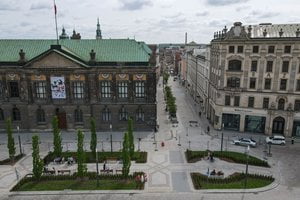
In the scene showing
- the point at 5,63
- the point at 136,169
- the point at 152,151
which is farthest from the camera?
the point at 5,63

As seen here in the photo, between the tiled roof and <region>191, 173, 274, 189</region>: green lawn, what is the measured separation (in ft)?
106

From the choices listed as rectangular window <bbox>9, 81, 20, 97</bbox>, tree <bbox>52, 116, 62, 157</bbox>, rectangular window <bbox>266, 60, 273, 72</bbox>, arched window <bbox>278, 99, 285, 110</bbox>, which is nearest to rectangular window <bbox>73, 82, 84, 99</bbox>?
rectangular window <bbox>9, 81, 20, 97</bbox>

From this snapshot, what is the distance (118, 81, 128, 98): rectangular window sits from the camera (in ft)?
210

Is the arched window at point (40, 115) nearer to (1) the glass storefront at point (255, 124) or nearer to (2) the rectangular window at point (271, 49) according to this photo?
(1) the glass storefront at point (255, 124)

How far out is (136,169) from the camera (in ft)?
149

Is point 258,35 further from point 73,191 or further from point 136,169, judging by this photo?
point 73,191

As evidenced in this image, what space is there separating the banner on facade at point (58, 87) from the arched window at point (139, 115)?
57.6 ft

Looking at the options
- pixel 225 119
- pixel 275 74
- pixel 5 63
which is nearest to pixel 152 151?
pixel 225 119

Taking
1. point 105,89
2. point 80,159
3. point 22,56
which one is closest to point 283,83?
point 105,89

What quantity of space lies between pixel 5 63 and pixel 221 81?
50.4m

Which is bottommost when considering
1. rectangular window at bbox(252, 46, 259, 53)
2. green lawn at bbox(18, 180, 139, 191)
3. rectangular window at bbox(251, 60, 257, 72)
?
green lawn at bbox(18, 180, 139, 191)

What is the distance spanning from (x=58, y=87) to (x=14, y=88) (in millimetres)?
10806

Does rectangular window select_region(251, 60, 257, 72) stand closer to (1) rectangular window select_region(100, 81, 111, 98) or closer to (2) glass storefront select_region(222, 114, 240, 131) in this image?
(2) glass storefront select_region(222, 114, 240, 131)

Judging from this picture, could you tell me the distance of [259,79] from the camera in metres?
60.5
